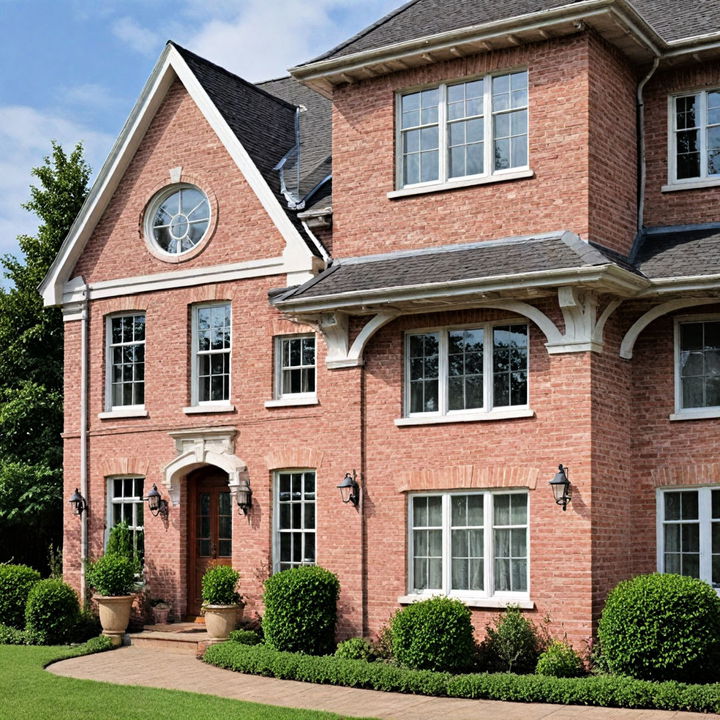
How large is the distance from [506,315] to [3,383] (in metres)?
17.2

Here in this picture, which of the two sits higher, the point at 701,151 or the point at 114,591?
the point at 701,151

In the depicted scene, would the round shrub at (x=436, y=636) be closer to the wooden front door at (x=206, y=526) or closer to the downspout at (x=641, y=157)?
the wooden front door at (x=206, y=526)

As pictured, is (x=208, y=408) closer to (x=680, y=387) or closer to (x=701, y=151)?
(x=680, y=387)

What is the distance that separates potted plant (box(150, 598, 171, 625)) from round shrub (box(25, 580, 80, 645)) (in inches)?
56.8

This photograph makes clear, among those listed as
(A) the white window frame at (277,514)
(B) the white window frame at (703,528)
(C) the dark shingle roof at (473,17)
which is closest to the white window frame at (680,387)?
(B) the white window frame at (703,528)

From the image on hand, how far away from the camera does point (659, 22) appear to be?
19.3m

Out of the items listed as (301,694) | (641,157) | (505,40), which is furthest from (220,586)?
(505,40)

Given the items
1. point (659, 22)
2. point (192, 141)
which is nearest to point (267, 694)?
point (192, 141)

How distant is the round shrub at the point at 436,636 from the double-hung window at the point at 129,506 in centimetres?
720

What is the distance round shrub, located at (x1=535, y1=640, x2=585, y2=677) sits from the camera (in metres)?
15.8

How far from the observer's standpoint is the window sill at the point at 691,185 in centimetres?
A: 1783

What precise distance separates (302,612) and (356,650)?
1048 mm

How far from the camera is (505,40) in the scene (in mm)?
17625

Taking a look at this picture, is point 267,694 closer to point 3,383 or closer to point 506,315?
point 506,315
